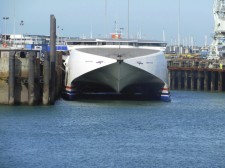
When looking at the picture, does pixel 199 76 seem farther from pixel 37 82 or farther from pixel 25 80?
pixel 25 80

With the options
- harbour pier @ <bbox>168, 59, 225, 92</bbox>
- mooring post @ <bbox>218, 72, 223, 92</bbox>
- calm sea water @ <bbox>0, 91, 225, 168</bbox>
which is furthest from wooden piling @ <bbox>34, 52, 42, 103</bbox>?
mooring post @ <bbox>218, 72, 223, 92</bbox>

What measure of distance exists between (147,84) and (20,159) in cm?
3352

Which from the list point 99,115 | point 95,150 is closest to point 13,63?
point 99,115

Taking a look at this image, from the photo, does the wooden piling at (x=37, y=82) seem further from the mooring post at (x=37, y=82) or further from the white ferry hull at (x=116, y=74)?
the white ferry hull at (x=116, y=74)

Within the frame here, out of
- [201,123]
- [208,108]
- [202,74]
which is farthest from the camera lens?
[202,74]

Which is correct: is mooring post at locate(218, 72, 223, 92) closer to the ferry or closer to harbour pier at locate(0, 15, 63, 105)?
the ferry

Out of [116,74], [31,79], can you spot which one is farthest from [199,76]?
[31,79]

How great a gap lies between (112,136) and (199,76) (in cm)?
5552

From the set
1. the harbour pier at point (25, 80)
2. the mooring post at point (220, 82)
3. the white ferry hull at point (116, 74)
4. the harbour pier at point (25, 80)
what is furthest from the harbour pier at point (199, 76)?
the harbour pier at point (25, 80)

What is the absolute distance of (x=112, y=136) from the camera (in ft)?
160

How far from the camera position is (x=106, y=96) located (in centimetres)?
7688

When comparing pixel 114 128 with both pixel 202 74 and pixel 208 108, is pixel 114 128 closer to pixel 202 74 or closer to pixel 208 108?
pixel 208 108

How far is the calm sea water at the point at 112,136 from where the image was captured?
40.8 meters

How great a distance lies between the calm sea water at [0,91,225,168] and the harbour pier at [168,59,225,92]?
103 ft
